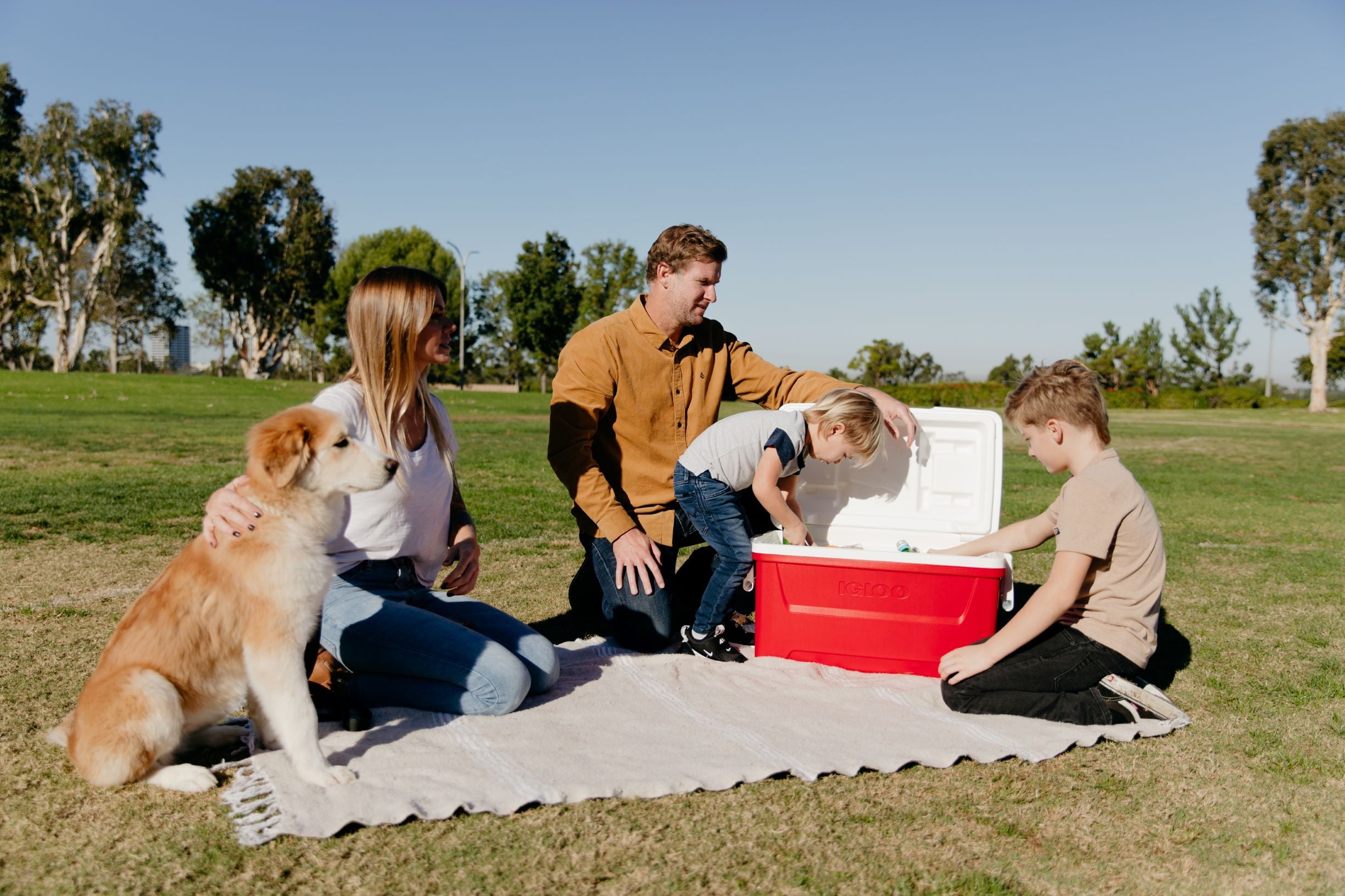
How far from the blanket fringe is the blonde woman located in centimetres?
67

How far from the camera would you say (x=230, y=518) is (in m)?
2.81

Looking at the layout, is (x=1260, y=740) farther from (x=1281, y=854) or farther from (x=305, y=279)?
(x=305, y=279)

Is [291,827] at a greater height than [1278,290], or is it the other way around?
[1278,290]

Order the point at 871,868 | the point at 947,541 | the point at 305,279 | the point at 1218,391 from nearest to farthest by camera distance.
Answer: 1. the point at 871,868
2. the point at 947,541
3. the point at 1218,391
4. the point at 305,279

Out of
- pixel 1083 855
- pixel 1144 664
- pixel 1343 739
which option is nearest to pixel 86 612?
pixel 1083 855

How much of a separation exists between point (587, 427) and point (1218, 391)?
48.3 m

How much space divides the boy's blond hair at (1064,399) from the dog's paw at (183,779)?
336cm

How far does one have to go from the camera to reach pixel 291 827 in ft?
8.21

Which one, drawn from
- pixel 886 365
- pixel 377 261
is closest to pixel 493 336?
pixel 377 261

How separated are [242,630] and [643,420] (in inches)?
96.0

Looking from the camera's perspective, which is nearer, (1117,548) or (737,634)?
(1117,548)

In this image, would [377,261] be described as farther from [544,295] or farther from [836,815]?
[836,815]

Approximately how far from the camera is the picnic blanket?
2.71 meters

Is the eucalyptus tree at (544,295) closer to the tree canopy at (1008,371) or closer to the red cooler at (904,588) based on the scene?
the tree canopy at (1008,371)
